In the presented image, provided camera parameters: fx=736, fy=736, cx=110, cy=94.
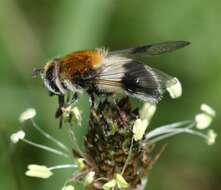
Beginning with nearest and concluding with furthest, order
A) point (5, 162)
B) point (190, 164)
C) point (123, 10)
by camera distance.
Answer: point (5, 162) < point (190, 164) < point (123, 10)

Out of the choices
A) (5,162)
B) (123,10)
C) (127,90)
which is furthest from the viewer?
(123,10)

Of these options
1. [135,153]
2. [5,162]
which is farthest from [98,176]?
[5,162]

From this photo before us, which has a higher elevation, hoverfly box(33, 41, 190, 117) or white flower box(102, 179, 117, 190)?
hoverfly box(33, 41, 190, 117)

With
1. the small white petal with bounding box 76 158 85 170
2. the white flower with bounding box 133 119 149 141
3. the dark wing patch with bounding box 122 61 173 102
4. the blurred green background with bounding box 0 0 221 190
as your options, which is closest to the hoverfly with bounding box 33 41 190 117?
the dark wing patch with bounding box 122 61 173 102

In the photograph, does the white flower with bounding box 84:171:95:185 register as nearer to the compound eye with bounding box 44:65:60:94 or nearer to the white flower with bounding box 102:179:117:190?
the white flower with bounding box 102:179:117:190

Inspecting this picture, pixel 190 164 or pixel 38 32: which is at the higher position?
pixel 38 32

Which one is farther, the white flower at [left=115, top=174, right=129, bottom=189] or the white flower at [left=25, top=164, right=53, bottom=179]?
the white flower at [left=25, top=164, right=53, bottom=179]

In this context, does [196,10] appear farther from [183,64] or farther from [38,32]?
[38,32]
